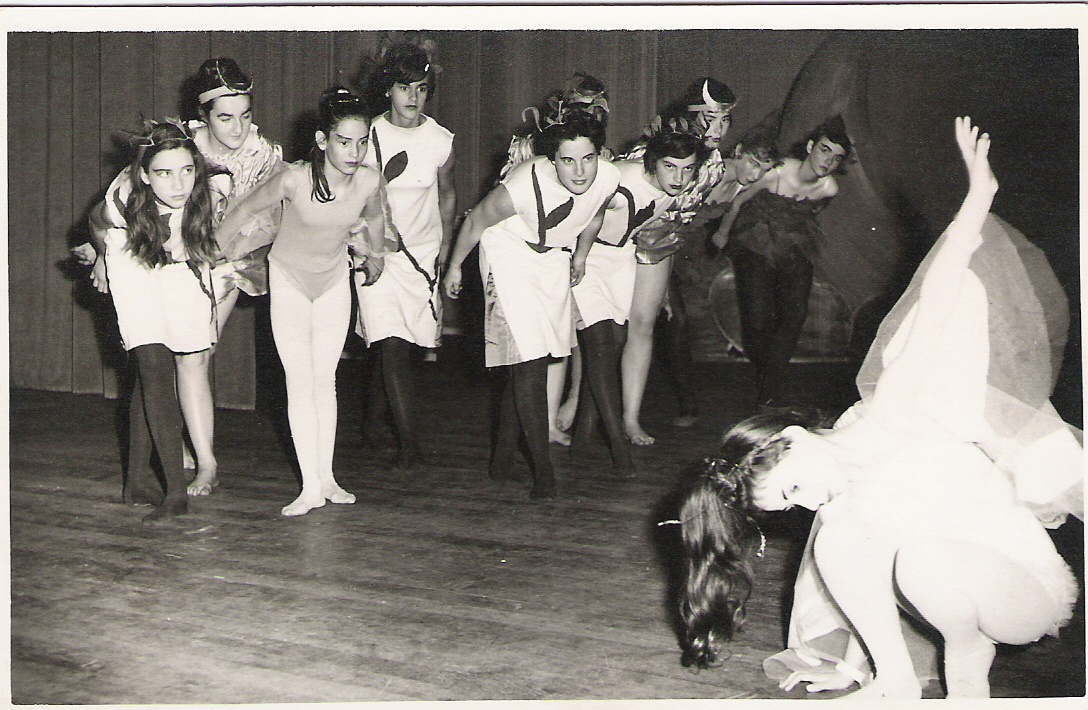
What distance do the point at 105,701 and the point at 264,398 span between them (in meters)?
2.91

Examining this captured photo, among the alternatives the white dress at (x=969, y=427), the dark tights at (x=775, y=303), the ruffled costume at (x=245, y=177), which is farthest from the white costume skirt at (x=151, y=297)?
the dark tights at (x=775, y=303)

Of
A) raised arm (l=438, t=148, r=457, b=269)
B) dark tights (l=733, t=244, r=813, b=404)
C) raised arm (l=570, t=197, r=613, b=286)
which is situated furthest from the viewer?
dark tights (l=733, t=244, r=813, b=404)

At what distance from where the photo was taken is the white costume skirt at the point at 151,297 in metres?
2.96

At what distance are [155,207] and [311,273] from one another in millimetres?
449

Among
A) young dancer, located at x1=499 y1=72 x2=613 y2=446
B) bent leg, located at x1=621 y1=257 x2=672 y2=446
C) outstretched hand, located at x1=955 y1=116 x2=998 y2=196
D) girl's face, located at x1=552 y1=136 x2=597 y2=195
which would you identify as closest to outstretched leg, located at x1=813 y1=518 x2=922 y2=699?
outstretched hand, located at x1=955 y1=116 x2=998 y2=196

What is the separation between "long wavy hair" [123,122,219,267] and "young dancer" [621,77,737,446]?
4.75ft

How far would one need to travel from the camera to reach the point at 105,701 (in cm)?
198

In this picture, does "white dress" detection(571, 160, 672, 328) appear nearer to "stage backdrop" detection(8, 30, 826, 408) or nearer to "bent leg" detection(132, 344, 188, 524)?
"stage backdrop" detection(8, 30, 826, 408)

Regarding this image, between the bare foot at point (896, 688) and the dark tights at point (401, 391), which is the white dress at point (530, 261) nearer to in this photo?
the dark tights at point (401, 391)

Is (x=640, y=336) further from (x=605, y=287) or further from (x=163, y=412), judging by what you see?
(x=163, y=412)

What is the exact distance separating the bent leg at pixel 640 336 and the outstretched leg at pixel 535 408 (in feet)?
2.37

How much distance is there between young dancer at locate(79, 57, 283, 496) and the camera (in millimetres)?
3238

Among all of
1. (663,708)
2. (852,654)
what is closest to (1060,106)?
(852,654)

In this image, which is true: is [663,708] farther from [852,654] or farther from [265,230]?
[265,230]
